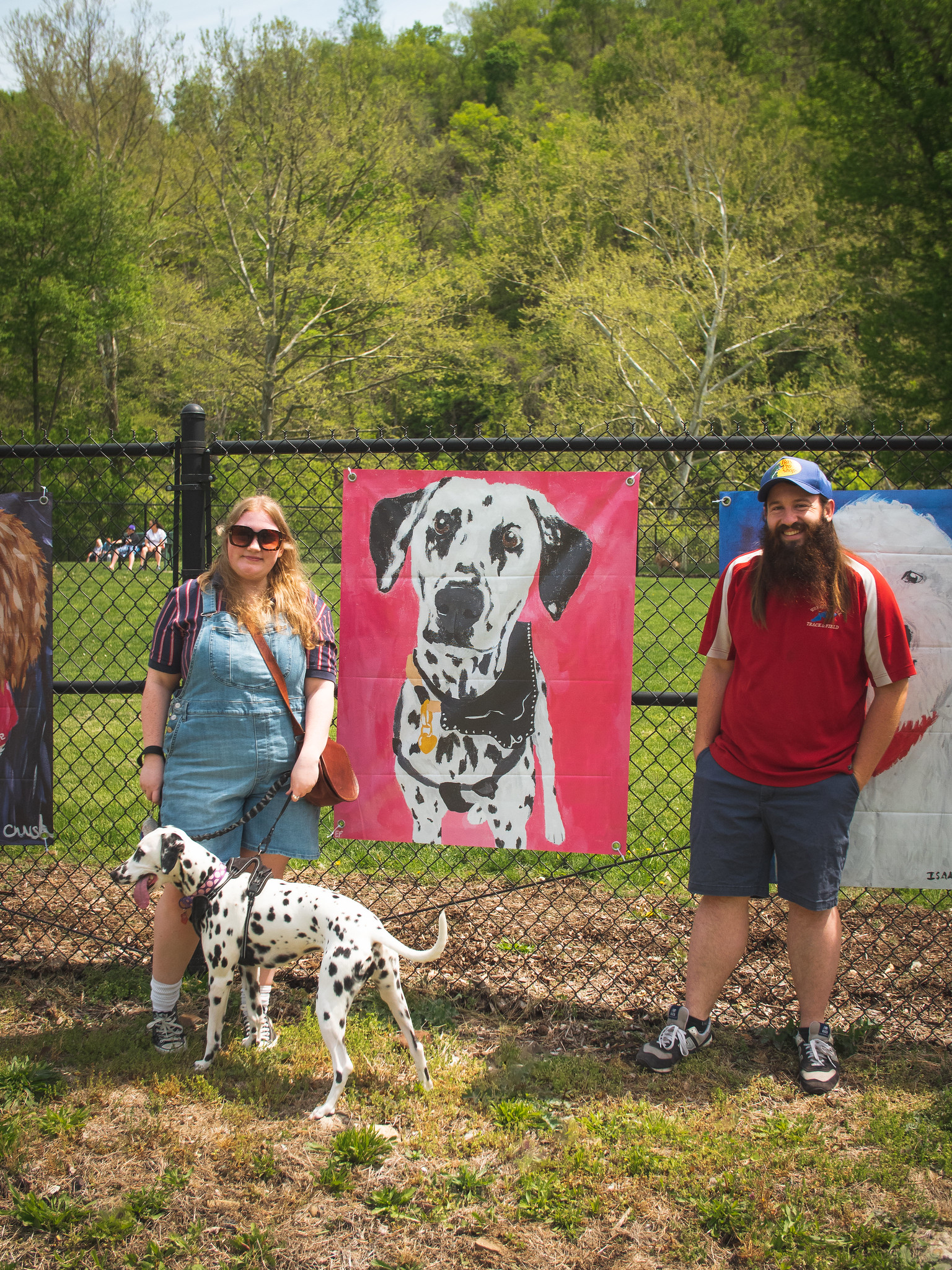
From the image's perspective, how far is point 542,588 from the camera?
3.16 meters

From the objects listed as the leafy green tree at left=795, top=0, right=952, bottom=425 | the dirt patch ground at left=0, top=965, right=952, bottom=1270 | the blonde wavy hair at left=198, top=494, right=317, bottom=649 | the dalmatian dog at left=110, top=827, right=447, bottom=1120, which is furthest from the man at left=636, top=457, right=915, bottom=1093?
the leafy green tree at left=795, top=0, right=952, bottom=425

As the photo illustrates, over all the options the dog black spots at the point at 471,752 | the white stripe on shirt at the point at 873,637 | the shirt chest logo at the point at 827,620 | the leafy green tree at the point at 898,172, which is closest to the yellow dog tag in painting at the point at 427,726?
the dog black spots at the point at 471,752

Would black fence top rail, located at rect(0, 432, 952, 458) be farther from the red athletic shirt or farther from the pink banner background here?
the red athletic shirt

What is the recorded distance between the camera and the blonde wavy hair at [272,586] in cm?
288

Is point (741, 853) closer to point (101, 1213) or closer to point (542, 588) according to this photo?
point (542, 588)

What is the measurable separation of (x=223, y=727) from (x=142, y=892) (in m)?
0.58

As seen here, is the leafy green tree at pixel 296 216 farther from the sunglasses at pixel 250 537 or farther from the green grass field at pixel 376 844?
the sunglasses at pixel 250 537

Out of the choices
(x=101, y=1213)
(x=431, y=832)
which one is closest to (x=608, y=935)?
(x=431, y=832)

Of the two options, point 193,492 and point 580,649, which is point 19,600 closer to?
point 193,492

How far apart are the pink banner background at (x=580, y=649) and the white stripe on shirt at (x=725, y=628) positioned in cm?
31

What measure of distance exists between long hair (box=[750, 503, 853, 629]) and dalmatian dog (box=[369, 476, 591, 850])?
2.07ft

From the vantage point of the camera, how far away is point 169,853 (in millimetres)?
2709

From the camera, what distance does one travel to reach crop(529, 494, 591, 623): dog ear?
124 inches

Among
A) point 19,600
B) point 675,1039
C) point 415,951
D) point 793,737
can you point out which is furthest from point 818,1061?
point 19,600
